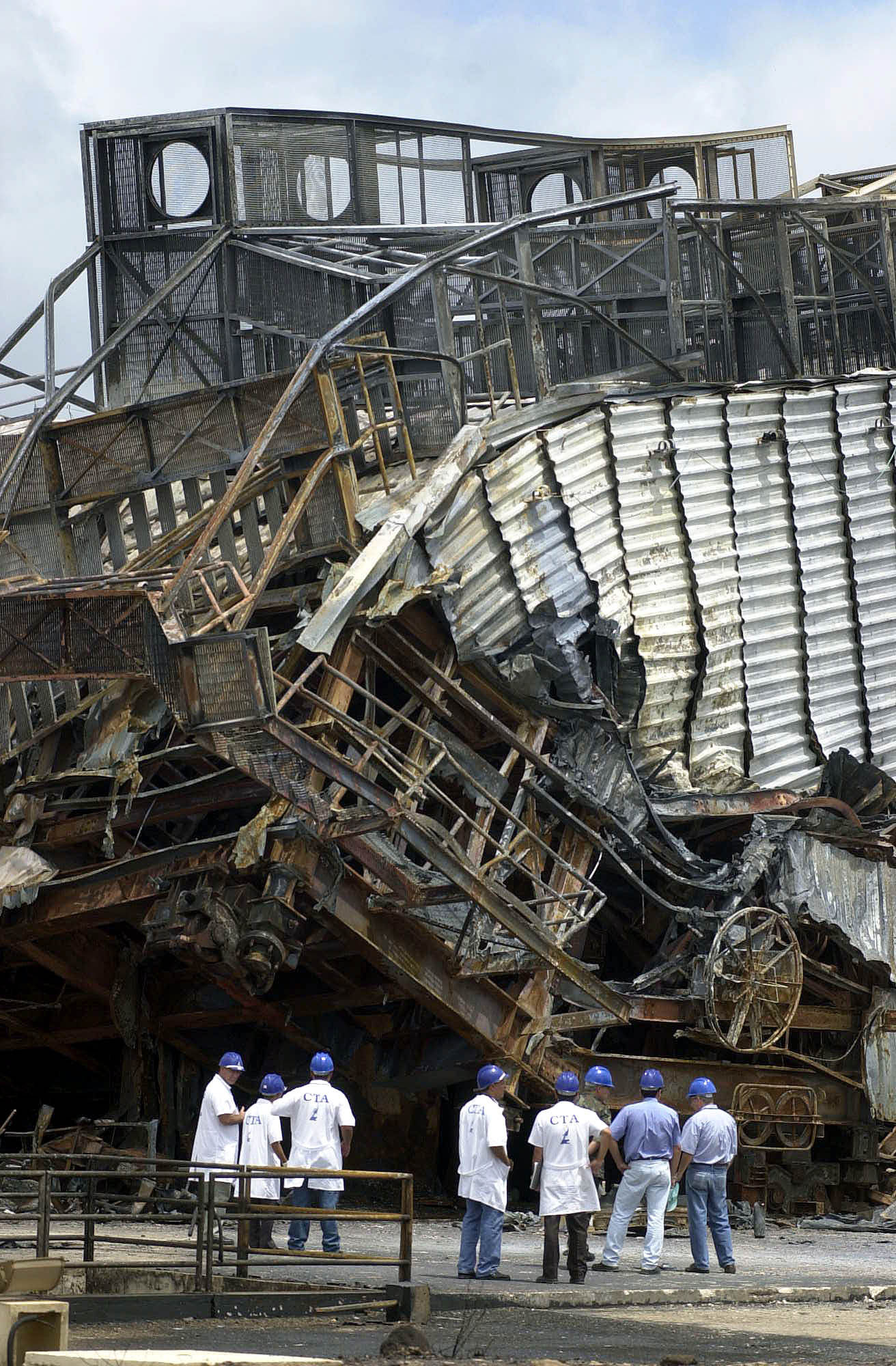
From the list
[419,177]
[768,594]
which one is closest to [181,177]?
[419,177]

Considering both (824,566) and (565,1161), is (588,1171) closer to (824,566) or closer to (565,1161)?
(565,1161)

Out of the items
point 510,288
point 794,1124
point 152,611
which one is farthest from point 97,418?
point 794,1124

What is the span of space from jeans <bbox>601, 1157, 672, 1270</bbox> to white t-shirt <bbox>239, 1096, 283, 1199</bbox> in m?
2.34

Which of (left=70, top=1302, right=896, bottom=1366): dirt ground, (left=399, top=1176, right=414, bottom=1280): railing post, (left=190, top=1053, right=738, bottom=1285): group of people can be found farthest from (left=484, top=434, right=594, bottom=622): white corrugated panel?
(left=70, top=1302, right=896, bottom=1366): dirt ground

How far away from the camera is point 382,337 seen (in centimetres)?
1916

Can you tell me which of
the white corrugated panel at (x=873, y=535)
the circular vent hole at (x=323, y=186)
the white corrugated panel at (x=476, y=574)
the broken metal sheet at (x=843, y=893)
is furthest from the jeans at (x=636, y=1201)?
the circular vent hole at (x=323, y=186)

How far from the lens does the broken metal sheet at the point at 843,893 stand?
64.6 ft

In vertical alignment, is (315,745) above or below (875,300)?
below

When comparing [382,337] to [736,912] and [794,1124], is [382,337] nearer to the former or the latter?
[736,912]

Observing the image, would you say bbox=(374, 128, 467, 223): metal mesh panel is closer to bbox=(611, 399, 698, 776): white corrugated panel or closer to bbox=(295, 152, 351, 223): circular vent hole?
bbox=(295, 152, 351, 223): circular vent hole

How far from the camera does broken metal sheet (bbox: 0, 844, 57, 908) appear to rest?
16969mm

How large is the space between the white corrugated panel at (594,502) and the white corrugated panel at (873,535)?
3.61 metres

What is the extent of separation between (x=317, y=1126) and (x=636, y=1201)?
2.27m

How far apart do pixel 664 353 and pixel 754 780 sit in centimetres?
492
